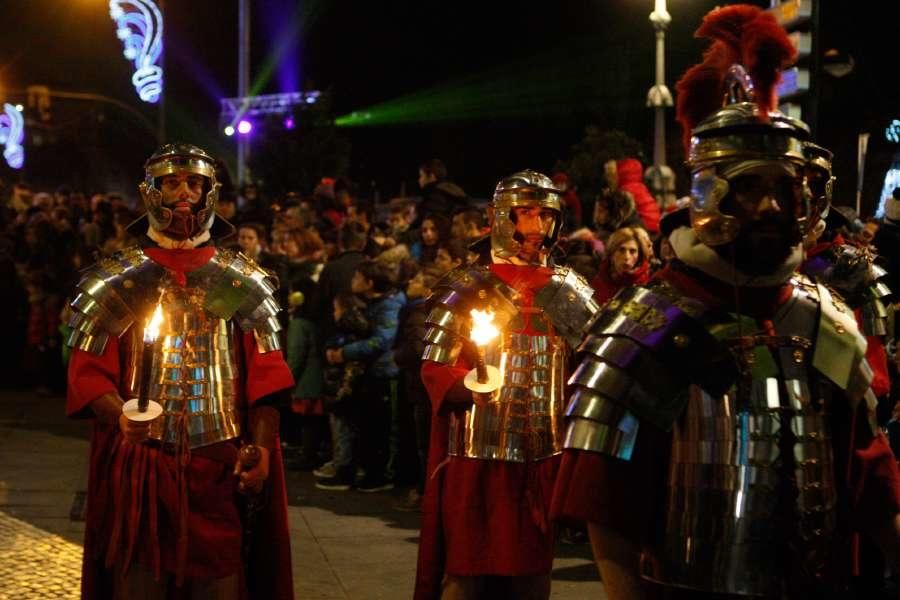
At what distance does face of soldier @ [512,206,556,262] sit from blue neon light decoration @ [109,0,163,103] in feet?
75.4

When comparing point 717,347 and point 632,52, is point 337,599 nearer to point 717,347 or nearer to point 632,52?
point 717,347

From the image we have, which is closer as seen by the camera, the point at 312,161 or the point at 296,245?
the point at 296,245

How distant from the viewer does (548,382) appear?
614cm

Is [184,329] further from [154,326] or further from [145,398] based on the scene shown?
[145,398]

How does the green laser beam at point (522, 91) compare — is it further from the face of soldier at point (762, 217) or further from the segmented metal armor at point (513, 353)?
the face of soldier at point (762, 217)

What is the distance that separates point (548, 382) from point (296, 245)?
6.95 meters

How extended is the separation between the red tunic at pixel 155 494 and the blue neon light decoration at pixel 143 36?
2378 centimetres

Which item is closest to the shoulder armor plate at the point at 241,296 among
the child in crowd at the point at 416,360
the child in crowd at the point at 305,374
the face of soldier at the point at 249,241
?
the child in crowd at the point at 416,360

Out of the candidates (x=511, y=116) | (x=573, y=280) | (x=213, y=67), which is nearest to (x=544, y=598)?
(x=573, y=280)

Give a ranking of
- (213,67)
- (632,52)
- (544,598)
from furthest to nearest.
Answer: (213,67) < (632,52) < (544,598)

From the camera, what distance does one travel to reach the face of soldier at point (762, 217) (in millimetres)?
3695

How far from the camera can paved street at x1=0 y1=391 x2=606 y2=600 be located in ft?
25.4

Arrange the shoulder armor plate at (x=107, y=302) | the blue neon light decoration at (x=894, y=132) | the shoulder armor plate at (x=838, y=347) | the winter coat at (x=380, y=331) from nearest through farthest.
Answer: the shoulder armor plate at (x=838, y=347)
the shoulder armor plate at (x=107, y=302)
the winter coat at (x=380, y=331)
the blue neon light decoration at (x=894, y=132)

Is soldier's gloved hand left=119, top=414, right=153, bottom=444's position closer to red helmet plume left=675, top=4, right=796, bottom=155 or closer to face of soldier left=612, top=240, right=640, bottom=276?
red helmet plume left=675, top=4, right=796, bottom=155
